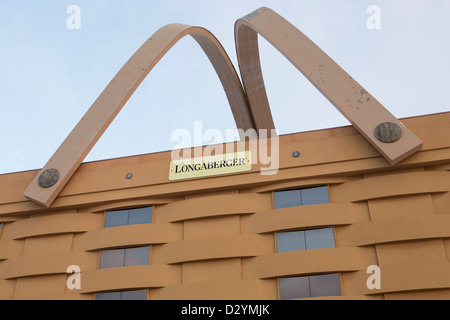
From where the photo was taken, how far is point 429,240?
49.9 ft

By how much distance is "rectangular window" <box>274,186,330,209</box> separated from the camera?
17172mm

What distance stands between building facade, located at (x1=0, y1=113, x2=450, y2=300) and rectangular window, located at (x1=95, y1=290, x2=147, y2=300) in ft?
0.13

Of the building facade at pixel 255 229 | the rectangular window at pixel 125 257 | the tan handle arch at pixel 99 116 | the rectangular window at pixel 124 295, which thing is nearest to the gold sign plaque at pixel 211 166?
the building facade at pixel 255 229

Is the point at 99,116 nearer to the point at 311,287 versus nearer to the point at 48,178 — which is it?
the point at 48,178

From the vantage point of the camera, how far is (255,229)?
55.6 ft

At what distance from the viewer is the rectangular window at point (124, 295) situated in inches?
660

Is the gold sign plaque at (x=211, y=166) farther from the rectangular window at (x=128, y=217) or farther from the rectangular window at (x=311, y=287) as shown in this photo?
the rectangular window at (x=311, y=287)

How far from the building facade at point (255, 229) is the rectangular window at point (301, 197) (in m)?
0.04

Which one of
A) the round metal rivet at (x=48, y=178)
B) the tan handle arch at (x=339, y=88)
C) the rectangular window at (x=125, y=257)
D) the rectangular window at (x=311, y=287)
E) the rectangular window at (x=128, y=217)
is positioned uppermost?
the tan handle arch at (x=339, y=88)

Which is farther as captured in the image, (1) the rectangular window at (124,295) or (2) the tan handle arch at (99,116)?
(2) the tan handle arch at (99,116)

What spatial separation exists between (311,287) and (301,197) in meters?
3.51

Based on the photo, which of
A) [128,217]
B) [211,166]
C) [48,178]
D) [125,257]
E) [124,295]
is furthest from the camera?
[48,178]

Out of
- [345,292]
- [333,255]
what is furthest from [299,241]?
[345,292]

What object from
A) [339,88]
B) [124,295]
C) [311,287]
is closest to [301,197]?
[311,287]
